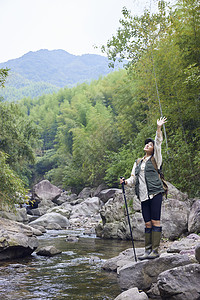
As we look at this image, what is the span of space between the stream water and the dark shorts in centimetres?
120

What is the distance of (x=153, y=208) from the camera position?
4559 mm

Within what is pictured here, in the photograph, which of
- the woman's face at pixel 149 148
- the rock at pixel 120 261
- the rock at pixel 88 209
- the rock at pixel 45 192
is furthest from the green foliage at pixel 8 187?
the rock at pixel 45 192

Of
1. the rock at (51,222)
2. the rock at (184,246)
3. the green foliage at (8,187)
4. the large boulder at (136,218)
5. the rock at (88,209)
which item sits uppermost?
the green foliage at (8,187)

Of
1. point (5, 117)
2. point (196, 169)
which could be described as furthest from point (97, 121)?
point (196, 169)

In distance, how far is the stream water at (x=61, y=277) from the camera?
Answer: 4.52 metres

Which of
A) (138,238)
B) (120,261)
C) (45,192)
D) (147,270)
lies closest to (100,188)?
(45,192)

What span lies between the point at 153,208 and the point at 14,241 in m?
3.83

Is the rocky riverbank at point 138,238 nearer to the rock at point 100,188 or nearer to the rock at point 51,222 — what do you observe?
the rock at point 51,222

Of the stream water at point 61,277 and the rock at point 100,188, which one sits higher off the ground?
the stream water at point 61,277

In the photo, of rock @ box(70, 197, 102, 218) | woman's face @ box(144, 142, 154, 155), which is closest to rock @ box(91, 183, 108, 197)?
rock @ box(70, 197, 102, 218)

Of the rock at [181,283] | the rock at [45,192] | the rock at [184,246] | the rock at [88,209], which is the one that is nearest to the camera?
the rock at [181,283]

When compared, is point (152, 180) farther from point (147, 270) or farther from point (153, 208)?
point (147, 270)

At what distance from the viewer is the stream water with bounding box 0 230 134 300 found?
14.8 feet

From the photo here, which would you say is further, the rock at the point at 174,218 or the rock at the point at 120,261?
the rock at the point at 174,218
